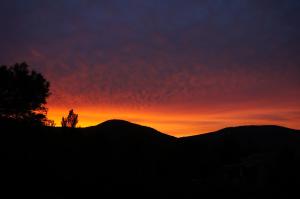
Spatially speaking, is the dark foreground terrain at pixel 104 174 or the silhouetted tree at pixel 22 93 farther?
the silhouetted tree at pixel 22 93

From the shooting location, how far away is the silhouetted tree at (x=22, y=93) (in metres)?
32.3

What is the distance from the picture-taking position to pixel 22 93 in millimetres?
33688

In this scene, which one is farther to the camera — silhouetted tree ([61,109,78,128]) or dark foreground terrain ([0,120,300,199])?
silhouetted tree ([61,109,78,128])

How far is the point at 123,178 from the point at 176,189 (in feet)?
9.48

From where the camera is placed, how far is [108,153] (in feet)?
62.6

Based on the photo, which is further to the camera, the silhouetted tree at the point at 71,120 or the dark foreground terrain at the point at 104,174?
the silhouetted tree at the point at 71,120

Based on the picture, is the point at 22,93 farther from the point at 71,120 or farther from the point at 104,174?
the point at 104,174

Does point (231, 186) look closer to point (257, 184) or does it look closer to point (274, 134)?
point (257, 184)

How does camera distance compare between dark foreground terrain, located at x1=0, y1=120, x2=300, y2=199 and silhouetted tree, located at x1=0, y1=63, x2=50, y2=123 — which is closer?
dark foreground terrain, located at x1=0, y1=120, x2=300, y2=199

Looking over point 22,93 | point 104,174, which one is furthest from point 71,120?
point 104,174

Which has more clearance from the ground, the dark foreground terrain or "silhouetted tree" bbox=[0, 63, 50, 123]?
"silhouetted tree" bbox=[0, 63, 50, 123]

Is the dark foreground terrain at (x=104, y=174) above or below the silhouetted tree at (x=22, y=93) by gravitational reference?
below

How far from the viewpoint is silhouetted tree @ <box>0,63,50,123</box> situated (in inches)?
1271

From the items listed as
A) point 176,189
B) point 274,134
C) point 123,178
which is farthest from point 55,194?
point 274,134
